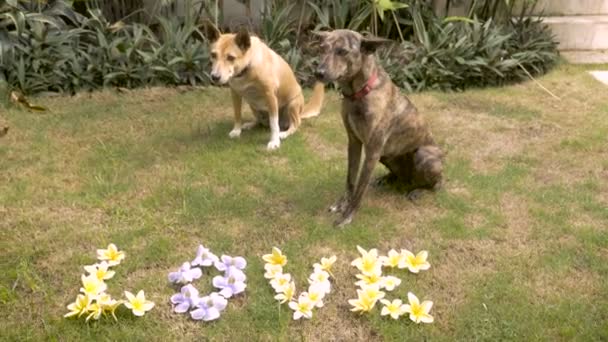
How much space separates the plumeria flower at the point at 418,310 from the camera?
2.73 metres

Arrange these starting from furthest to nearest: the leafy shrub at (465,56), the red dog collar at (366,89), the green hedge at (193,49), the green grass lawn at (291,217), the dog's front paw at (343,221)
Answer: the leafy shrub at (465,56) < the green hedge at (193,49) < the dog's front paw at (343,221) < the red dog collar at (366,89) < the green grass lawn at (291,217)

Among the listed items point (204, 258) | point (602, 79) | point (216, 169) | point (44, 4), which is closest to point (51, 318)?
point (204, 258)

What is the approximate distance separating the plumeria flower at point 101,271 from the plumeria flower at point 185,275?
1.08 ft

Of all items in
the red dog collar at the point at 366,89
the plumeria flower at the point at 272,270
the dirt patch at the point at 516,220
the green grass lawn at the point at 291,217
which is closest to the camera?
the green grass lawn at the point at 291,217

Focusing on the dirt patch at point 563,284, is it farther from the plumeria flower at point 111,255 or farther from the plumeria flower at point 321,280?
the plumeria flower at point 111,255

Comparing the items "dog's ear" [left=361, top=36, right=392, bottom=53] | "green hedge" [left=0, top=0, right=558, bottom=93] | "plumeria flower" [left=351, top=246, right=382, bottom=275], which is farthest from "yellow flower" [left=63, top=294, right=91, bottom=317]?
"green hedge" [left=0, top=0, right=558, bottom=93]

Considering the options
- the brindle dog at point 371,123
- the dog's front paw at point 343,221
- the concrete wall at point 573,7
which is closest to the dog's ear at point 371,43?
the brindle dog at point 371,123

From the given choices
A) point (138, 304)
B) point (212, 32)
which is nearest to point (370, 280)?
point (138, 304)

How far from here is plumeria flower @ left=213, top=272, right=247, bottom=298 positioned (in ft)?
9.47

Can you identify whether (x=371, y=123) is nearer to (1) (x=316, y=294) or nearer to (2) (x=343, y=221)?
(2) (x=343, y=221)

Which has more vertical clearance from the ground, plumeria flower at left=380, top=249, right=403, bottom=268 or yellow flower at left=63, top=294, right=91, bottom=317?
yellow flower at left=63, top=294, right=91, bottom=317

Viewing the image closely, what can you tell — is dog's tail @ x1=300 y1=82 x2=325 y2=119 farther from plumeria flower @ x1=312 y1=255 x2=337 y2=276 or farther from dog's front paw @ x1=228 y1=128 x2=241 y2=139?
plumeria flower @ x1=312 y1=255 x2=337 y2=276

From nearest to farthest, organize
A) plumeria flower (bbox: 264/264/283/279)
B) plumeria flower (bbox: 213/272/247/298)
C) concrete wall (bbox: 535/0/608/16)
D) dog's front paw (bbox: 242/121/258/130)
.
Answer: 1. plumeria flower (bbox: 213/272/247/298)
2. plumeria flower (bbox: 264/264/283/279)
3. dog's front paw (bbox: 242/121/258/130)
4. concrete wall (bbox: 535/0/608/16)

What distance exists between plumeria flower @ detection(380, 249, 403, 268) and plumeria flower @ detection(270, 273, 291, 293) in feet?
1.88
